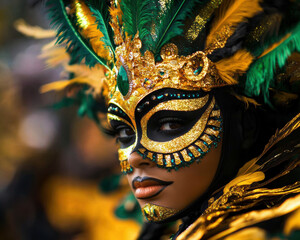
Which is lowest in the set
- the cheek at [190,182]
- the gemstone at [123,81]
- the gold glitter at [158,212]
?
the gold glitter at [158,212]

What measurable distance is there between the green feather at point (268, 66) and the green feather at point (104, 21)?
0.57 metres

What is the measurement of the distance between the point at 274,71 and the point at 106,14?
28.0 inches

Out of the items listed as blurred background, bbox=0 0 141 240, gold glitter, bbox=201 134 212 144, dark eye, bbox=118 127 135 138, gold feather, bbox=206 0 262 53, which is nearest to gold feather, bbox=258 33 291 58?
gold feather, bbox=206 0 262 53

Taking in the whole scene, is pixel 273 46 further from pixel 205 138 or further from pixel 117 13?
pixel 117 13

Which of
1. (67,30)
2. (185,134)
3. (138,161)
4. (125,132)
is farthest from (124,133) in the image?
(67,30)

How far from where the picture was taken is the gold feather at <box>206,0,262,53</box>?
55.3 inches

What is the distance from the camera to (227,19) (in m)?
1.46

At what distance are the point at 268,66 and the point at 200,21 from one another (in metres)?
0.30

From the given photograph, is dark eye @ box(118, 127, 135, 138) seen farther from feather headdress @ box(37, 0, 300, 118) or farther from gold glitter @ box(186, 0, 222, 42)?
gold glitter @ box(186, 0, 222, 42)

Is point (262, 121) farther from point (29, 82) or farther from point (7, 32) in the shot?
point (7, 32)

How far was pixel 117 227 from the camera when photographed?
10.8 feet

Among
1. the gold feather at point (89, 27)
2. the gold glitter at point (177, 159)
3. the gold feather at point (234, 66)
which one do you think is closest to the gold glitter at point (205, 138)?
the gold glitter at point (177, 159)

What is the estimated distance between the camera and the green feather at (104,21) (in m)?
1.65

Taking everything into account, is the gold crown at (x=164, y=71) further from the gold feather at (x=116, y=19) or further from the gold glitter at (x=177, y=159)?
the gold glitter at (x=177, y=159)
